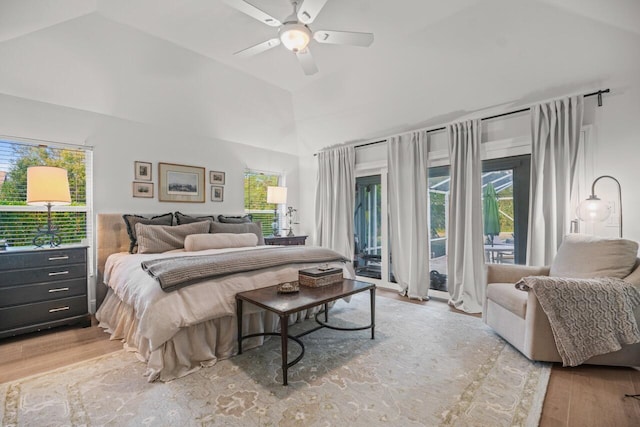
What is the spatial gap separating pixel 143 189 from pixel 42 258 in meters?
1.43

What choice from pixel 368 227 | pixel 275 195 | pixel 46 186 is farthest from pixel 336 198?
pixel 46 186

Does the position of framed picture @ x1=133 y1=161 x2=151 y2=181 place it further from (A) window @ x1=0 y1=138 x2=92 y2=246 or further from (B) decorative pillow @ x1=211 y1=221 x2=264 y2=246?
(B) decorative pillow @ x1=211 y1=221 x2=264 y2=246

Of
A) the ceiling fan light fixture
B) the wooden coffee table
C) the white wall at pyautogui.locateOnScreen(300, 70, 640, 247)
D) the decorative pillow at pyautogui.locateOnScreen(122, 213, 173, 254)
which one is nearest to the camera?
the wooden coffee table

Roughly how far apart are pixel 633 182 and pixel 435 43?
2.24 m

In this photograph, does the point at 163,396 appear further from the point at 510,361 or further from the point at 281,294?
the point at 510,361

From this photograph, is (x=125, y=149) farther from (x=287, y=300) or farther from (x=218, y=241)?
(x=287, y=300)

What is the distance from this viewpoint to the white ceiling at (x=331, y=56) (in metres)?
2.70

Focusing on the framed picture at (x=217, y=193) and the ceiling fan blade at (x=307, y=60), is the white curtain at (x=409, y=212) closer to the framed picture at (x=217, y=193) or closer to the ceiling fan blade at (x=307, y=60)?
the ceiling fan blade at (x=307, y=60)

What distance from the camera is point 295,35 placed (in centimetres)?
253

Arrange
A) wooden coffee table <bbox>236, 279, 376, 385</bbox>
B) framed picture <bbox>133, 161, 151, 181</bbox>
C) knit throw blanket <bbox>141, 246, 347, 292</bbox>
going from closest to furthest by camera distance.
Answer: wooden coffee table <bbox>236, 279, 376, 385</bbox>, knit throw blanket <bbox>141, 246, 347, 292</bbox>, framed picture <bbox>133, 161, 151, 181</bbox>

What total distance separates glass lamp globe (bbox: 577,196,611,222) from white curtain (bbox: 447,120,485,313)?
3.22ft

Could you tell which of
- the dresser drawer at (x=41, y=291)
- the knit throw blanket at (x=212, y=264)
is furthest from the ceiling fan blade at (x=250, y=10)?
the dresser drawer at (x=41, y=291)

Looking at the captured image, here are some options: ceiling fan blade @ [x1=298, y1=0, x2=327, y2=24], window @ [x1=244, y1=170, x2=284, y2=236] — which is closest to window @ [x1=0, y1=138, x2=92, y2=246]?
window @ [x1=244, y1=170, x2=284, y2=236]

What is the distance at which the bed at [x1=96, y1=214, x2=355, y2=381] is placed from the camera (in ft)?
6.88
